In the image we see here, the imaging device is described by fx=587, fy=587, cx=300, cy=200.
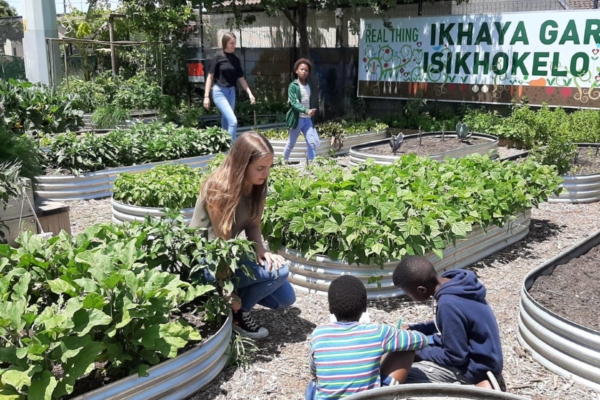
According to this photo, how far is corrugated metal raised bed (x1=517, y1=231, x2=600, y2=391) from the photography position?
11.9 feet

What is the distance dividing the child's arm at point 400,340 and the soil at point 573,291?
156 centimetres

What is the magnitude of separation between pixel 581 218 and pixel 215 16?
630 inches

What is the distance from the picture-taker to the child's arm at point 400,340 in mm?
2943

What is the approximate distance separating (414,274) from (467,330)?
0.41 m

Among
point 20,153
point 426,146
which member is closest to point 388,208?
point 20,153

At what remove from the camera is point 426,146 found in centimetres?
1074

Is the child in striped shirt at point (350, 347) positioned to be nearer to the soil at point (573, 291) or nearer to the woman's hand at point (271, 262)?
the woman's hand at point (271, 262)

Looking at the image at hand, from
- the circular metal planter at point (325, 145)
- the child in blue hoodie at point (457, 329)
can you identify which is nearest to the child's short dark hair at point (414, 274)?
the child in blue hoodie at point (457, 329)

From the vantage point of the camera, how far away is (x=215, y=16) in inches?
805

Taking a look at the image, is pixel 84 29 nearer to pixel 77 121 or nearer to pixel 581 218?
pixel 77 121

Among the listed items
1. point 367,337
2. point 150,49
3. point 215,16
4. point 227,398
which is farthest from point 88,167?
point 215,16

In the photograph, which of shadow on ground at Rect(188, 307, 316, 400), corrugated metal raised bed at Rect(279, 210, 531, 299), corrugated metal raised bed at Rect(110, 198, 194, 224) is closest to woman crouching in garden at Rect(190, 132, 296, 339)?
shadow on ground at Rect(188, 307, 316, 400)

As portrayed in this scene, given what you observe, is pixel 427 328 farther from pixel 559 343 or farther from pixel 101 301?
pixel 101 301

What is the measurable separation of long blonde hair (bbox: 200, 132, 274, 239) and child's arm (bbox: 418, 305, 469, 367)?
148 cm
